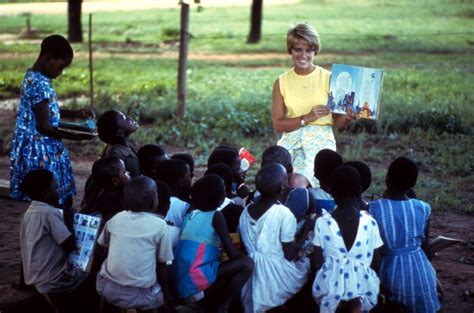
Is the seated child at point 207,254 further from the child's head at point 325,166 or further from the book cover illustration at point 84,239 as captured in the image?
the child's head at point 325,166

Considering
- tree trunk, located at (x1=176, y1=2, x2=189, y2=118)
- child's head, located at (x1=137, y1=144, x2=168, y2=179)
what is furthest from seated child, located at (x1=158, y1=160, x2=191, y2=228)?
tree trunk, located at (x1=176, y1=2, x2=189, y2=118)

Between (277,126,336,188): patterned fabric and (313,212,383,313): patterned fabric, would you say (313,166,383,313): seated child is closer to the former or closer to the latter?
(313,212,383,313): patterned fabric

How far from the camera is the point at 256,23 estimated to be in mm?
19031

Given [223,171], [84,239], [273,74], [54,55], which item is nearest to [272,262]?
[223,171]

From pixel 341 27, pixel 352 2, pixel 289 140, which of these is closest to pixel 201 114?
pixel 289 140

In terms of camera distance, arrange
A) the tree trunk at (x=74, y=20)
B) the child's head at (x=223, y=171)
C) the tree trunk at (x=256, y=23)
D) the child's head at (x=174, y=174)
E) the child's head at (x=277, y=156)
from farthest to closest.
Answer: the tree trunk at (x=256, y=23), the tree trunk at (x=74, y=20), the child's head at (x=277, y=156), the child's head at (x=223, y=171), the child's head at (x=174, y=174)

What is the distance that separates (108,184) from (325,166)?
132 centimetres

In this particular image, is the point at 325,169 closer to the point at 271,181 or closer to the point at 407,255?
the point at 271,181

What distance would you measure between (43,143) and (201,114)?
608cm

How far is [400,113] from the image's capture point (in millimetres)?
11164

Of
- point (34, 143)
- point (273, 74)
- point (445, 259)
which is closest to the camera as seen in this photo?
point (34, 143)

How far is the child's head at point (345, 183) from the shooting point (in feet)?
15.2

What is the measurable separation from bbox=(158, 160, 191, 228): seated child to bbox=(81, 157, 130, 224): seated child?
0.76 feet

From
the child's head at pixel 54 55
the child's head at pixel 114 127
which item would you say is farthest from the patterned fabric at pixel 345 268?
the child's head at pixel 54 55
